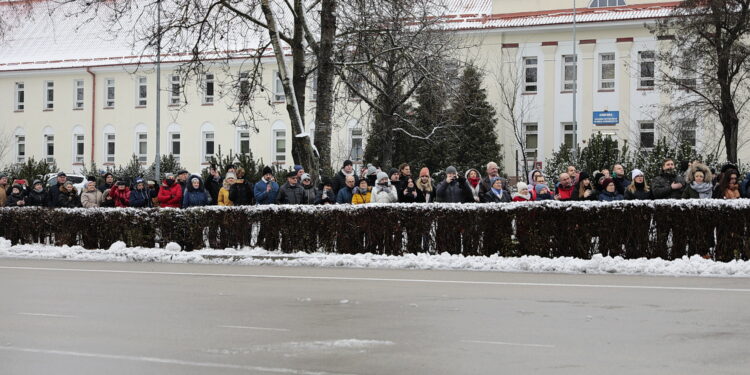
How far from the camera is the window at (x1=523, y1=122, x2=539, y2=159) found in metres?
63.7

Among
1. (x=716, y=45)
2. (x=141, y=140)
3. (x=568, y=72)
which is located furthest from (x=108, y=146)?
(x=716, y=45)

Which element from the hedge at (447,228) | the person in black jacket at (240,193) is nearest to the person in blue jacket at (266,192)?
the person in black jacket at (240,193)

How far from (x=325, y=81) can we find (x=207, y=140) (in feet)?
142

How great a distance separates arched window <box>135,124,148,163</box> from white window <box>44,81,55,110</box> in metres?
6.17

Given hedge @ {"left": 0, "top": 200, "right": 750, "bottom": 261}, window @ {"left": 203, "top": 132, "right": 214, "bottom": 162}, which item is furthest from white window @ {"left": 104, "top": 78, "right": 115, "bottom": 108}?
hedge @ {"left": 0, "top": 200, "right": 750, "bottom": 261}

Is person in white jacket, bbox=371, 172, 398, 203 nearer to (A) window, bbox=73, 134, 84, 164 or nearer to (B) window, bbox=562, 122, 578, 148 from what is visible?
(B) window, bbox=562, 122, 578, 148

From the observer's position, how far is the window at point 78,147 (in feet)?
248

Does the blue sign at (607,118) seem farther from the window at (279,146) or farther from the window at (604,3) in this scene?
the window at (279,146)

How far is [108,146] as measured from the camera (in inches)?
2960

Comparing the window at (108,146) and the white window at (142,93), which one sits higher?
the white window at (142,93)

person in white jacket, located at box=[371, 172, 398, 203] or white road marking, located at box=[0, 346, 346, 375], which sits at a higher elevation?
person in white jacket, located at box=[371, 172, 398, 203]

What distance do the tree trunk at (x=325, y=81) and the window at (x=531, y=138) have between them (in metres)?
33.7

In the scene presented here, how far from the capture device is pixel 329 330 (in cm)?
1091

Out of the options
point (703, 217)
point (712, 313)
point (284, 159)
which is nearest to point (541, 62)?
point (284, 159)
